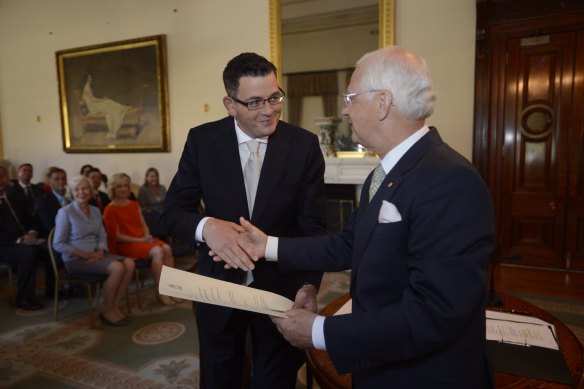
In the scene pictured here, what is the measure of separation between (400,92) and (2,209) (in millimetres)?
4662

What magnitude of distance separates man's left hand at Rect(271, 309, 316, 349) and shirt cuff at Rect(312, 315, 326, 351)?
0.04ft

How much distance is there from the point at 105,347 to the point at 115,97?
554cm

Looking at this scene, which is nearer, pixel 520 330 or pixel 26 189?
pixel 520 330

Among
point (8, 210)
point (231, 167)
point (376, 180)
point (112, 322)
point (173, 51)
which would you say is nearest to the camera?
point (376, 180)

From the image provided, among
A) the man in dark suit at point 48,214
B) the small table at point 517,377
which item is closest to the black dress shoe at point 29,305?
the man in dark suit at point 48,214

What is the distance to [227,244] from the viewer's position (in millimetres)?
1440

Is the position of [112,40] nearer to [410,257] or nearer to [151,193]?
[151,193]

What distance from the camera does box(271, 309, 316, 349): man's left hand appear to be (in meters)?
1.09

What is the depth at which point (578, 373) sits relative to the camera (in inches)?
55.7

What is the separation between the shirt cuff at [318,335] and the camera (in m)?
1.06

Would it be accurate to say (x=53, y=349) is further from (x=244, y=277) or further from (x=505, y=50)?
(x=505, y=50)

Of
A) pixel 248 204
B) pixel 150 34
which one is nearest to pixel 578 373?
pixel 248 204

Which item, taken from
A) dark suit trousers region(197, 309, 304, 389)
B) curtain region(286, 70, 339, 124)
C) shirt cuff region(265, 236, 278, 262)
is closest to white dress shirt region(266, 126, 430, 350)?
shirt cuff region(265, 236, 278, 262)

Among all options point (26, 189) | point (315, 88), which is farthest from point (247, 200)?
point (26, 189)
